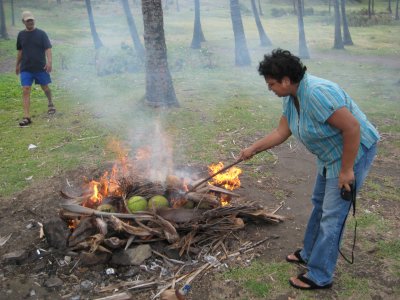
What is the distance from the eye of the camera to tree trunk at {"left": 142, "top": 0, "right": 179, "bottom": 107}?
29.2 feet

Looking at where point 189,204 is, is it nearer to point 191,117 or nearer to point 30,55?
point 191,117

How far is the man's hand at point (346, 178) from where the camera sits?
304 cm

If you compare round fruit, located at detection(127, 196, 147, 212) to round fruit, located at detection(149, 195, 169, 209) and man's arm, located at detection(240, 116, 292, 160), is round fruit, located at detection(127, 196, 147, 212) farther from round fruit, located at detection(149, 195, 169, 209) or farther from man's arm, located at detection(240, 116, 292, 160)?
man's arm, located at detection(240, 116, 292, 160)

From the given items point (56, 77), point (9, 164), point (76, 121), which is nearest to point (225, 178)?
point (9, 164)

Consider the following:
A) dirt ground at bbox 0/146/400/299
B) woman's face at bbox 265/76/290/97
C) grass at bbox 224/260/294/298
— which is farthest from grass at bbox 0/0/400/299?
woman's face at bbox 265/76/290/97

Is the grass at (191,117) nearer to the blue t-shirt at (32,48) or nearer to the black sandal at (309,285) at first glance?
the black sandal at (309,285)

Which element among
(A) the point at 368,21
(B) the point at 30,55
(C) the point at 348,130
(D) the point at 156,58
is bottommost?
(C) the point at 348,130

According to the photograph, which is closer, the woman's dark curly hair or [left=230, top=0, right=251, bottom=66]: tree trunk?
the woman's dark curly hair

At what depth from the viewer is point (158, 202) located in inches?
173

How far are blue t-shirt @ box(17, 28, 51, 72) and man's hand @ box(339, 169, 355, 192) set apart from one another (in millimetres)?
7466

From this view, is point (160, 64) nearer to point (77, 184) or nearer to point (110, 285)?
point (77, 184)

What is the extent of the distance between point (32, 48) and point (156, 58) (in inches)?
108

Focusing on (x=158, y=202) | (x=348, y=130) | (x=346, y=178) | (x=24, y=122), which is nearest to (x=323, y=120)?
(x=348, y=130)

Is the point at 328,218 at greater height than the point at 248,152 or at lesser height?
lesser
